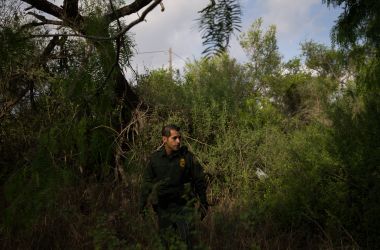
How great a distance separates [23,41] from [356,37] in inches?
88.4

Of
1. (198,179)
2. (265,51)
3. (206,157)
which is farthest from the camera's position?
(206,157)

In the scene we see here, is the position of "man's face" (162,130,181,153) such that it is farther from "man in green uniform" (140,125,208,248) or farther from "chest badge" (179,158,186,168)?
"chest badge" (179,158,186,168)

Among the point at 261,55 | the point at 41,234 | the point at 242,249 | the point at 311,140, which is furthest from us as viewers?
the point at 311,140

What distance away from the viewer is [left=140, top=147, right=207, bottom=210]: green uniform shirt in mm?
3936

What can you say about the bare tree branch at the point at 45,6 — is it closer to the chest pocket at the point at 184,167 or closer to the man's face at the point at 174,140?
the man's face at the point at 174,140

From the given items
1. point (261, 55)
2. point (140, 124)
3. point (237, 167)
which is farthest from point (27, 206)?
point (237, 167)

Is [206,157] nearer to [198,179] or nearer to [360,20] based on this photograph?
[198,179]

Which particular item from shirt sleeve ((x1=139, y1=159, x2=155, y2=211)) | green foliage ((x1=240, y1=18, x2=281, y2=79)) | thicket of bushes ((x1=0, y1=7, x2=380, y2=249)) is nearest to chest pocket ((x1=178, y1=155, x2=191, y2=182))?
shirt sleeve ((x1=139, y1=159, x2=155, y2=211))

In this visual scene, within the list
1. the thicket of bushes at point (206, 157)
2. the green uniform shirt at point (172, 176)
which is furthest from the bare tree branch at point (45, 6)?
the green uniform shirt at point (172, 176)

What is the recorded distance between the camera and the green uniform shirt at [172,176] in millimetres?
3936

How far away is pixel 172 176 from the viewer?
3.94m

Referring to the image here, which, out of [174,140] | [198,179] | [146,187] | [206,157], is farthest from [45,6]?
[206,157]

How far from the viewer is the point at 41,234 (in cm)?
499

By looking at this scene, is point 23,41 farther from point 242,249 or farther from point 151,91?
point 151,91
